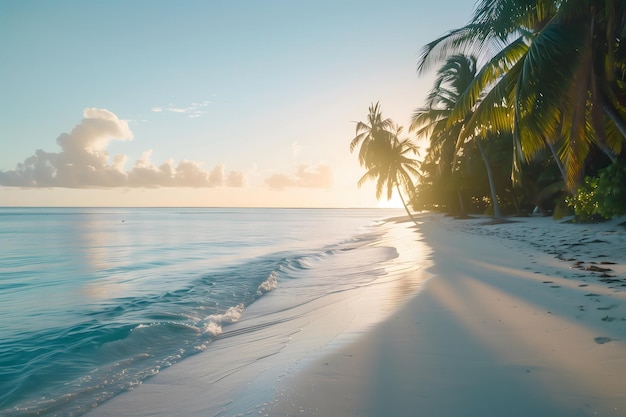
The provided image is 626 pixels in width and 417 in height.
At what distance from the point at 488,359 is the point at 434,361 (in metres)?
0.40

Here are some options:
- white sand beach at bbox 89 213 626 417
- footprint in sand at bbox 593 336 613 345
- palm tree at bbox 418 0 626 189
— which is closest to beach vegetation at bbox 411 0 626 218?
palm tree at bbox 418 0 626 189

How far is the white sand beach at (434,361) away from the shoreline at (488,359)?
1 cm

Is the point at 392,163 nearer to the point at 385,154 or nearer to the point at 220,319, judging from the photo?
the point at 385,154

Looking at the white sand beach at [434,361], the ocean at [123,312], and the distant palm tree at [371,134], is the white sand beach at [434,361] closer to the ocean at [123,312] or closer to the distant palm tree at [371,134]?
the ocean at [123,312]

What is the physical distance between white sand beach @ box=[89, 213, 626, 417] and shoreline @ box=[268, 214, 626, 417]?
0.04ft

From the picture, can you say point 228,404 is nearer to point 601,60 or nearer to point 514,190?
point 601,60

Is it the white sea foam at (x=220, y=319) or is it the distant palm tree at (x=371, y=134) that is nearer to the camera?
the white sea foam at (x=220, y=319)

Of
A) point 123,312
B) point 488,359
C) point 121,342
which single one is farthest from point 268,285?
point 488,359

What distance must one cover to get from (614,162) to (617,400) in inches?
307

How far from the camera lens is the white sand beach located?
2.30m

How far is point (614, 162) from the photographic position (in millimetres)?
7941

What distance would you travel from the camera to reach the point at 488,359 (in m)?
2.88

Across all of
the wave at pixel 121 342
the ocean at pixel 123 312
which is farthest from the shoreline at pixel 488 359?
the wave at pixel 121 342

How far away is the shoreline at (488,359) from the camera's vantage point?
2.24 meters
